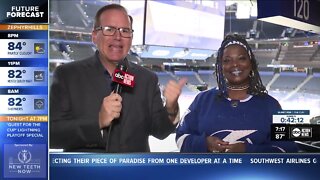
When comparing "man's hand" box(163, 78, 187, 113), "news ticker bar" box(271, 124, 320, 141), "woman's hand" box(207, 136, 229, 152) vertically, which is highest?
"man's hand" box(163, 78, 187, 113)

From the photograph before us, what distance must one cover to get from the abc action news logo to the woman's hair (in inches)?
18.9

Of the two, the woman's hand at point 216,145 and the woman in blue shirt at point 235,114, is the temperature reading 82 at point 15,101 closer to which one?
the woman in blue shirt at point 235,114

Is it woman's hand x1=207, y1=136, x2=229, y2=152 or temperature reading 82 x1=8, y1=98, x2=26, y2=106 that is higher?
temperature reading 82 x1=8, y1=98, x2=26, y2=106

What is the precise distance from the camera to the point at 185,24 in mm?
2068

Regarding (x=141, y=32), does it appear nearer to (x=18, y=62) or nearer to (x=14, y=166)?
(x=18, y=62)

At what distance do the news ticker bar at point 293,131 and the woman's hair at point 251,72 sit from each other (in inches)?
8.4

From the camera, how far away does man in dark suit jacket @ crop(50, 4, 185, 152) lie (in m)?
1.96

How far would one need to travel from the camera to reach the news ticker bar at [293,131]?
80.3 inches

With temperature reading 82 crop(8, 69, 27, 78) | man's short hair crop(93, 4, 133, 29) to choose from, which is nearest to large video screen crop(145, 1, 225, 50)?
man's short hair crop(93, 4, 133, 29)

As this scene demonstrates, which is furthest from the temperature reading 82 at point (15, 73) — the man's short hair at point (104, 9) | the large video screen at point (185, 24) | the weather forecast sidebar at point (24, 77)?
the large video screen at point (185, 24)

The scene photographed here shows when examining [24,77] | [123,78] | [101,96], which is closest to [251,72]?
[123,78]

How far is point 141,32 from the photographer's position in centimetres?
→ 200

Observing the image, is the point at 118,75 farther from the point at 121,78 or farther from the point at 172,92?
the point at 172,92

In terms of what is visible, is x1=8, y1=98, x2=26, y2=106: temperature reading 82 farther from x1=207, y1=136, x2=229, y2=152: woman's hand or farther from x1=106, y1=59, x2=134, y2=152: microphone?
x1=207, y1=136, x2=229, y2=152: woman's hand
